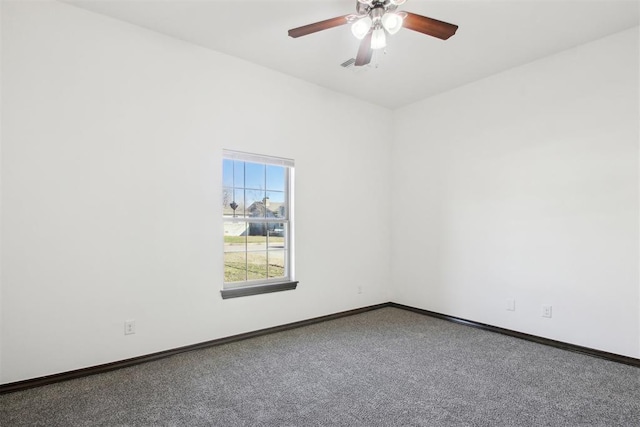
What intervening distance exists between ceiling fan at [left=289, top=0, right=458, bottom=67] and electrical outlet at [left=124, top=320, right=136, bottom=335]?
259 cm

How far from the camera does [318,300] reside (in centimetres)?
399

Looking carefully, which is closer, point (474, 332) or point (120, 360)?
point (120, 360)

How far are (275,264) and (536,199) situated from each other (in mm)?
2838

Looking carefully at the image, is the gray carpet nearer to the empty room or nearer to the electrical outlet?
the empty room

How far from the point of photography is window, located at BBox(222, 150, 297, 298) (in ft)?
11.2

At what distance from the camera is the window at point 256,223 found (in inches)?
134

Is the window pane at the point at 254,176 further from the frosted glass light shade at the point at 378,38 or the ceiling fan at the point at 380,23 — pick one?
the frosted glass light shade at the point at 378,38

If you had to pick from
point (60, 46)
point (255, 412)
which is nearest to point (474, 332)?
point (255, 412)

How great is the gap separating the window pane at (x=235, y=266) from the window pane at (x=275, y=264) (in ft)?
0.98

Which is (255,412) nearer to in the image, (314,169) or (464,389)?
(464,389)

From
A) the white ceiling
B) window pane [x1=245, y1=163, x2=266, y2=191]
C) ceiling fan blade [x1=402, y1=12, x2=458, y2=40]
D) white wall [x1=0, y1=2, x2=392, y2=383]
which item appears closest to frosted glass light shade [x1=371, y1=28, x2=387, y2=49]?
ceiling fan blade [x1=402, y1=12, x2=458, y2=40]

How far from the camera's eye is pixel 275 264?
3777 millimetres

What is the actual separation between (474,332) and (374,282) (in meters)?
1.40

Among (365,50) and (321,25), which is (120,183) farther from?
(365,50)
